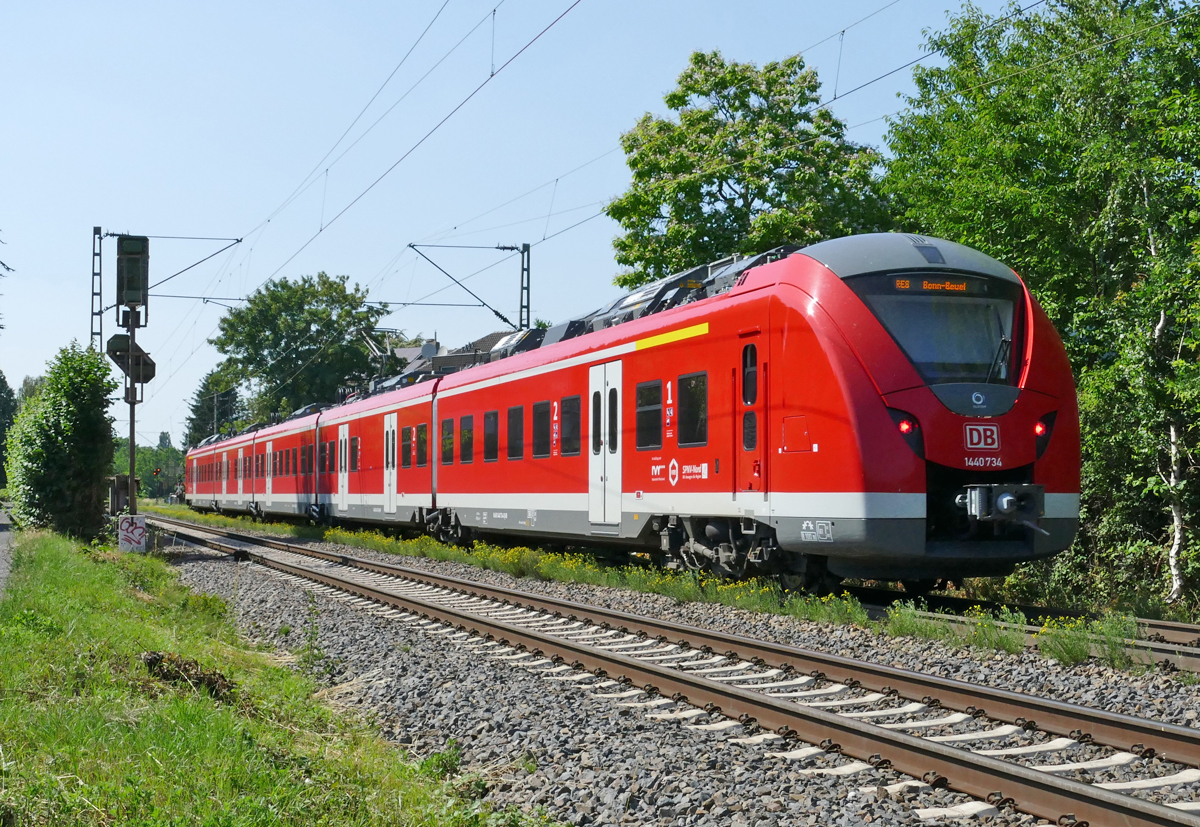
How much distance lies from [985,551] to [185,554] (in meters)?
18.0

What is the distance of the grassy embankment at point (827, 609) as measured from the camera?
8.46 metres

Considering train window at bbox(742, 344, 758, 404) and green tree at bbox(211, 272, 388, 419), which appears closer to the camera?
train window at bbox(742, 344, 758, 404)

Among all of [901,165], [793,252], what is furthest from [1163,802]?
[901,165]

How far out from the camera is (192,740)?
18.4 ft

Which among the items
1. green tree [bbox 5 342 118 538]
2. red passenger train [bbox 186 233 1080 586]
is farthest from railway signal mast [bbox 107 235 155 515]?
red passenger train [bbox 186 233 1080 586]

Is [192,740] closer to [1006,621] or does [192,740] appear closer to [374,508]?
[1006,621]

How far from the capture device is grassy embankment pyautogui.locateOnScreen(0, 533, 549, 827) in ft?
15.4

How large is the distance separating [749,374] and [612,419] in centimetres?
329

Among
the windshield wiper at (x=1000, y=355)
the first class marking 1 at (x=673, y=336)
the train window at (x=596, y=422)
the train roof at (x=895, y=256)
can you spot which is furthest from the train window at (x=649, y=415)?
the windshield wiper at (x=1000, y=355)

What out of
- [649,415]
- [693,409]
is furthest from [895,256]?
[649,415]

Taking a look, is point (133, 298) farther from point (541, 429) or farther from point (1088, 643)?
point (1088, 643)

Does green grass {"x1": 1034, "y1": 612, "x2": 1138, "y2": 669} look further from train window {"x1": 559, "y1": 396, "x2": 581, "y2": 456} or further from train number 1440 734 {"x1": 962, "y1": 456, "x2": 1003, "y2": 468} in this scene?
train window {"x1": 559, "y1": 396, "x2": 581, "y2": 456}

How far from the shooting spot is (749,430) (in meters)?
11.5

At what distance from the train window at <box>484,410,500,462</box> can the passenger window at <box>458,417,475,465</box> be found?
654 millimetres
